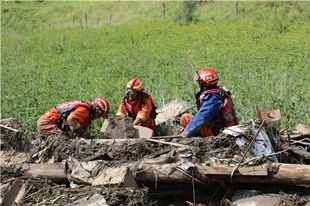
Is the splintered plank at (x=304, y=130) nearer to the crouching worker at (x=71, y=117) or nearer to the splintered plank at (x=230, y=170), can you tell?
the splintered plank at (x=230, y=170)

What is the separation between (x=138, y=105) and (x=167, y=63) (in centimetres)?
499

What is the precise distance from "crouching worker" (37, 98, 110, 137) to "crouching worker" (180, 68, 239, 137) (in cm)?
199

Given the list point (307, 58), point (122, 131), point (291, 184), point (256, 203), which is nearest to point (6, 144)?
point (122, 131)

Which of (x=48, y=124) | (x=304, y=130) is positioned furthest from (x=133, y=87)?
(x=304, y=130)

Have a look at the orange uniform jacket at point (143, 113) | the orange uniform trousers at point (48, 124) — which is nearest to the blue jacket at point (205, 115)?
the orange uniform jacket at point (143, 113)

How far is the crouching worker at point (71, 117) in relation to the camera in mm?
4926

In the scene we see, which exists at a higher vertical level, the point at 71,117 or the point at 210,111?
the point at 210,111

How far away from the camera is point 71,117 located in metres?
4.85

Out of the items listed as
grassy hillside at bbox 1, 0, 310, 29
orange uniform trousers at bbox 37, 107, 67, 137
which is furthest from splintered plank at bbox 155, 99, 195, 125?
grassy hillside at bbox 1, 0, 310, 29

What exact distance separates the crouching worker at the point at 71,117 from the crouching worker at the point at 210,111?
6.52 ft

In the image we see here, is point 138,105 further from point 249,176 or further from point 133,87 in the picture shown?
point 249,176

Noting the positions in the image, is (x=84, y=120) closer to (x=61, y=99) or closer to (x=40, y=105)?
(x=61, y=99)

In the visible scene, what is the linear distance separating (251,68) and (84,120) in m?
5.70

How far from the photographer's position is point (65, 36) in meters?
15.0
